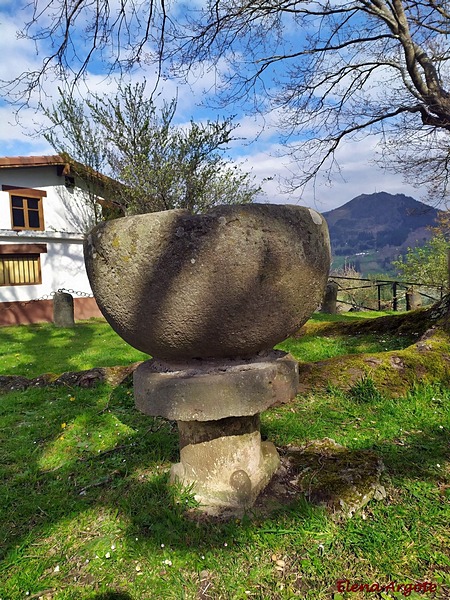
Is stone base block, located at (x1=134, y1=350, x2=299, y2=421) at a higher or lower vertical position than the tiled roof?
lower

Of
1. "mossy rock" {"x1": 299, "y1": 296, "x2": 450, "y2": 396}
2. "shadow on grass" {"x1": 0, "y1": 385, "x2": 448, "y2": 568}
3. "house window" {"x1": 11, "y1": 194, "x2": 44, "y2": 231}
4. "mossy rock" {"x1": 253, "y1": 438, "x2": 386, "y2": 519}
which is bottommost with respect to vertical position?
"shadow on grass" {"x1": 0, "y1": 385, "x2": 448, "y2": 568}

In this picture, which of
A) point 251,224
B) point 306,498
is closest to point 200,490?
point 306,498

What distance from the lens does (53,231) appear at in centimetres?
1466

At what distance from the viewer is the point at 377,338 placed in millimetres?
5871

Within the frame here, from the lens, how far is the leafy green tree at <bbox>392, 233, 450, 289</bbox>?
20906 millimetres

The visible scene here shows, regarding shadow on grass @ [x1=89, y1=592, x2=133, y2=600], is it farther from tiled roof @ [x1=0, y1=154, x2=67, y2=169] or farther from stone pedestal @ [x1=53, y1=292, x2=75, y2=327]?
tiled roof @ [x1=0, y1=154, x2=67, y2=169]

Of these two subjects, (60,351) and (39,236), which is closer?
(60,351)

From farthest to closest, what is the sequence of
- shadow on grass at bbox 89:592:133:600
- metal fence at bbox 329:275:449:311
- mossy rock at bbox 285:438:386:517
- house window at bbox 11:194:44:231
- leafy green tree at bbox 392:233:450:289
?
leafy green tree at bbox 392:233:450:289
house window at bbox 11:194:44:231
metal fence at bbox 329:275:449:311
mossy rock at bbox 285:438:386:517
shadow on grass at bbox 89:592:133:600

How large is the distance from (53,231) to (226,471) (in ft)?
47.9

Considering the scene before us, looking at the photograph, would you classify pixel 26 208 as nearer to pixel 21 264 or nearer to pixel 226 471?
pixel 21 264

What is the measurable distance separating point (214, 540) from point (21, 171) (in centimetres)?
1555

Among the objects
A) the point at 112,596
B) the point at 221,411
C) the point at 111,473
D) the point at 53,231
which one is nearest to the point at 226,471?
the point at 221,411

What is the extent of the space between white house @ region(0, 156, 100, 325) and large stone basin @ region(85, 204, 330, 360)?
13440 mm

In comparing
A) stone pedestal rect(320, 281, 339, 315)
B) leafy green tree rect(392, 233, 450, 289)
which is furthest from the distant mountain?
stone pedestal rect(320, 281, 339, 315)
